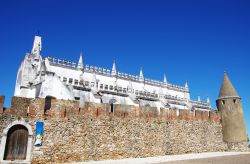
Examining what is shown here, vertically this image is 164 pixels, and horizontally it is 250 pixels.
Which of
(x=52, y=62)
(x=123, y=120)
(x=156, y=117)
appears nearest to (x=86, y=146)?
(x=123, y=120)

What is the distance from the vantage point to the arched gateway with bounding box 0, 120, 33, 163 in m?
10.4

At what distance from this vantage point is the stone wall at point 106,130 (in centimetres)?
1120

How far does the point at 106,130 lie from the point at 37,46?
25.8m

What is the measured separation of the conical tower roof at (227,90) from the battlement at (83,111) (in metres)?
5.60

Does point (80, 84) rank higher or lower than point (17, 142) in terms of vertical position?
higher

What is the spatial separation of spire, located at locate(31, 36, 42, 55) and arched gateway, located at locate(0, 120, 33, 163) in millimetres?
23894

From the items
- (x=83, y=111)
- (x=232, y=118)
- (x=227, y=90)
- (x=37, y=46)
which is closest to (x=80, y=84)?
(x=37, y=46)

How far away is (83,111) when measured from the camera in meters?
12.6

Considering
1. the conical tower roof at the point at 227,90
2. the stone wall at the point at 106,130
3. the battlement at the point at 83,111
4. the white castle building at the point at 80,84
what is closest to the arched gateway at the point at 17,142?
the stone wall at the point at 106,130

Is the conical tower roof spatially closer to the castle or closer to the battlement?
the castle

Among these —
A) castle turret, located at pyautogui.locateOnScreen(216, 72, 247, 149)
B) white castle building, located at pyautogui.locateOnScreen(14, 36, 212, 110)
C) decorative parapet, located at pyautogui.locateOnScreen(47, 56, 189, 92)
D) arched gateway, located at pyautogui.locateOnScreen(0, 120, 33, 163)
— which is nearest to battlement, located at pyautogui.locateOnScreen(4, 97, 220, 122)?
arched gateway, located at pyautogui.locateOnScreen(0, 120, 33, 163)

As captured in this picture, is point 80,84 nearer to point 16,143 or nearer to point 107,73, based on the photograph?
point 107,73

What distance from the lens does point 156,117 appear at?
1515 centimetres

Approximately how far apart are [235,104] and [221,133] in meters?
3.16
